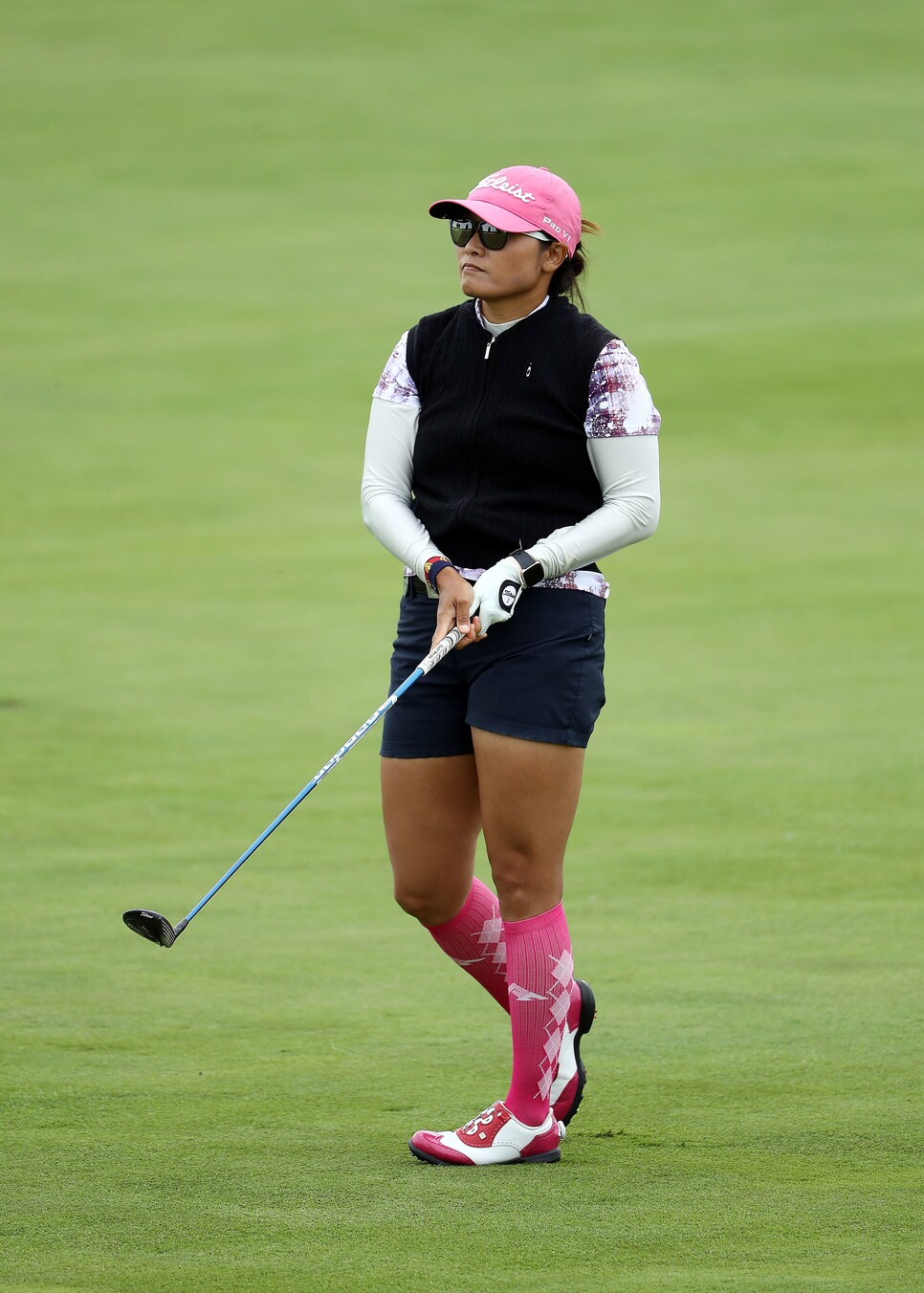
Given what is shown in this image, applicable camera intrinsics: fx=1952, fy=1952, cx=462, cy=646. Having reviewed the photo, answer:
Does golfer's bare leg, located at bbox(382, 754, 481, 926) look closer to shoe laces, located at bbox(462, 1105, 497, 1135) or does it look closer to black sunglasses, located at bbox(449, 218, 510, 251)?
shoe laces, located at bbox(462, 1105, 497, 1135)

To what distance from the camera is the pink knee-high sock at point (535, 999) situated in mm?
3295

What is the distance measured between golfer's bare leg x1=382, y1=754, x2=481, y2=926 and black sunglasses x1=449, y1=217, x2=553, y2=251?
0.87 m

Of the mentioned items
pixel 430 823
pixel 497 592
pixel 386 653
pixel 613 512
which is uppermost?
pixel 613 512

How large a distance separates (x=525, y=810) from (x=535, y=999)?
1.11ft

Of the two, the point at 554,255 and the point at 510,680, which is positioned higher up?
the point at 554,255

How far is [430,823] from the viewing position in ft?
11.0

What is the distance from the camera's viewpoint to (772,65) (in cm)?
1866

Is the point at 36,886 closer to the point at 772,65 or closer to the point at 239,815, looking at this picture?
the point at 239,815

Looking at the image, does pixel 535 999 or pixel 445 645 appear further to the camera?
pixel 535 999

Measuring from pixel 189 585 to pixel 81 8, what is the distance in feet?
39.5

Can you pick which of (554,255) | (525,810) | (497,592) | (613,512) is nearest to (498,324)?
(554,255)

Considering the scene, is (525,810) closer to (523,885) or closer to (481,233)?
(523,885)

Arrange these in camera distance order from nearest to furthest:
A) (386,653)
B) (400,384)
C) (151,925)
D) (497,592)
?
1. (497,592)
2. (151,925)
3. (400,384)
4. (386,653)

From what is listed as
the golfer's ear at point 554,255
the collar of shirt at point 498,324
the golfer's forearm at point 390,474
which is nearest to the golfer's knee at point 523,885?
the golfer's forearm at point 390,474
